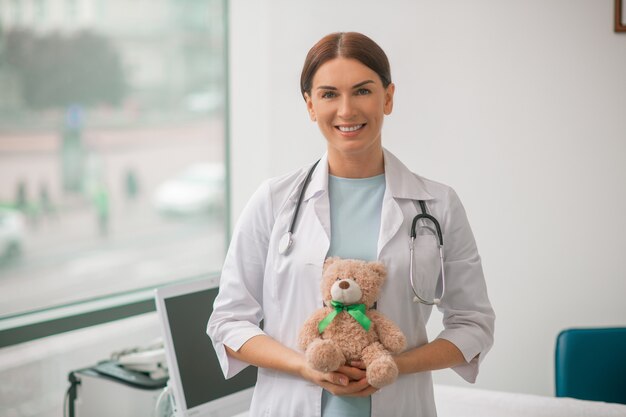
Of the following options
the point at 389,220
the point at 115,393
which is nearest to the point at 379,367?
the point at 389,220

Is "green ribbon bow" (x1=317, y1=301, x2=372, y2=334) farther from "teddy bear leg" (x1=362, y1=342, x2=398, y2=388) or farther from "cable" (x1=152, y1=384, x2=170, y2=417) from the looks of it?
"cable" (x1=152, y1=384, x2=170, y2=417)

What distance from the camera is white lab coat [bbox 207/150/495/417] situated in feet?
4.35

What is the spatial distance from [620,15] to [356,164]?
1.51 meters

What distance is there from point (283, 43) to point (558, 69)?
109 centimetres

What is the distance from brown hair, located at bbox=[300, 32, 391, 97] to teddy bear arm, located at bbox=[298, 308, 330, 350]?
45 centimetres

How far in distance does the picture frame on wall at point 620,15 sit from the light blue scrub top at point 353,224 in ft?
4.74

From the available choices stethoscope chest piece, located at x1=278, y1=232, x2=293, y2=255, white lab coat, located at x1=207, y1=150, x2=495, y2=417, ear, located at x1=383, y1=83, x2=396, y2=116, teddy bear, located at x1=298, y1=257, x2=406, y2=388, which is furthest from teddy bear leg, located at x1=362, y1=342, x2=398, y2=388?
ear, located at x1=383, y1=83, x2=396, y2=116

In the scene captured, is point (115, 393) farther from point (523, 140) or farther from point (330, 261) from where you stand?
point (523, 140)

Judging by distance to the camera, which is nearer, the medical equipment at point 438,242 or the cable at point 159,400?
the medical equipment at point 438,242

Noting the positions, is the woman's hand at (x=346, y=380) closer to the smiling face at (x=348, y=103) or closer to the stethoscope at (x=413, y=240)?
the stethoscope at (x=413, y=240)

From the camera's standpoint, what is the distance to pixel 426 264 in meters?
1.35

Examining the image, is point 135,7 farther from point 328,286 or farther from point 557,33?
point 328,286

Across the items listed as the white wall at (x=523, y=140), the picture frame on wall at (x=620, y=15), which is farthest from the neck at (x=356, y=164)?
the picture frame on wall at (x=620, y=15)

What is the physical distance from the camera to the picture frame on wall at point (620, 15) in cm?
239
